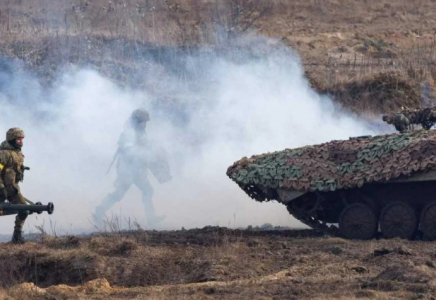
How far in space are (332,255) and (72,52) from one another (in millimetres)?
20676

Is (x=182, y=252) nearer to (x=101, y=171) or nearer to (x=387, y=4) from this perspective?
(x=101, y=171)

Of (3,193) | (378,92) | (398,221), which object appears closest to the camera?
(3,193)

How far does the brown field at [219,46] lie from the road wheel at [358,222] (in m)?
0.87

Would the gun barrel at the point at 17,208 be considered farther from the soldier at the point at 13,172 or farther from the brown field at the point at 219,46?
the brown field at the point at 219,46

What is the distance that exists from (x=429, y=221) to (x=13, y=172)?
6662 millimetres

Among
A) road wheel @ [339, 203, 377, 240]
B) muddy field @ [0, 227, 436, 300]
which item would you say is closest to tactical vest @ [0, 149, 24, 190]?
muddy field @ [0, 227, 436, 300]

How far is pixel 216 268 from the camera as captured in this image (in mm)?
16281

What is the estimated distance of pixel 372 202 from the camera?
70.2 feet

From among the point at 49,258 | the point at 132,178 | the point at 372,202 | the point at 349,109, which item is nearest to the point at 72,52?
the point at 349,109

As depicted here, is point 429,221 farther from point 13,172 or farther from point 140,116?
point 140,116

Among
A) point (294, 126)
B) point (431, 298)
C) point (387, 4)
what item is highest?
point (387, 4)

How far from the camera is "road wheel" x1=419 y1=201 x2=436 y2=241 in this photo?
2031 centimetres

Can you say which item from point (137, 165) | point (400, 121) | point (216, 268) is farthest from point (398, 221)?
point (137, 165)

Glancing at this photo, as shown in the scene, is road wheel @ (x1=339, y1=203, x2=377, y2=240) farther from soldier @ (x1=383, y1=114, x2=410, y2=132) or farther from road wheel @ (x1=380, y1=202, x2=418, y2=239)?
soldier @ (x1=383, y1=114, x2=410, y2=132)
